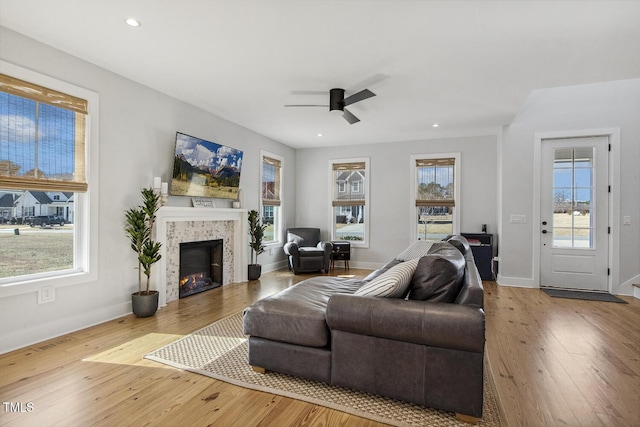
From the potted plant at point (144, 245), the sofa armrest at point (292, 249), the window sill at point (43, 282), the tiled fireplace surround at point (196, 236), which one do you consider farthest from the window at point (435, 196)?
the window sill at point (43, 282)

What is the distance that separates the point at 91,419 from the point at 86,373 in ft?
2.11

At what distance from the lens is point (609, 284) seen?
4.86 metres

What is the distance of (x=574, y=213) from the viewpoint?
5.04 meters

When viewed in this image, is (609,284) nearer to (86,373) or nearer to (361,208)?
(361,208)

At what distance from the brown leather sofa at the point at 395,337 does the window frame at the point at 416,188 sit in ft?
13.6

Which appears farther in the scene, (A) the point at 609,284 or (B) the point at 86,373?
(A) the point at 609,284

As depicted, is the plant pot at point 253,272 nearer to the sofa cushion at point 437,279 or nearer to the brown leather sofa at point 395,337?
the brown leather sofa at point 395,337

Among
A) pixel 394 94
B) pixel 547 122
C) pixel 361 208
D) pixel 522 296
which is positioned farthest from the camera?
pixel 361 208

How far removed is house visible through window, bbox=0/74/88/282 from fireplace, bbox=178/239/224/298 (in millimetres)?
1413

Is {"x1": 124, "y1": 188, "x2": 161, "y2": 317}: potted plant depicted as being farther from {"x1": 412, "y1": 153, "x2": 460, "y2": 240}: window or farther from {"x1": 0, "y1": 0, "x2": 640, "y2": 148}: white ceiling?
{"x1": 412, "y1": 153, "x2": 460, "y2": 240}: window

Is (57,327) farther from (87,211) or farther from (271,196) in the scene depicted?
(271,196)

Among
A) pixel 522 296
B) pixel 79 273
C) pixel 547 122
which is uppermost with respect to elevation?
pixel 547 122

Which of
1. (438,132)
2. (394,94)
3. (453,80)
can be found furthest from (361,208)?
(453,80)

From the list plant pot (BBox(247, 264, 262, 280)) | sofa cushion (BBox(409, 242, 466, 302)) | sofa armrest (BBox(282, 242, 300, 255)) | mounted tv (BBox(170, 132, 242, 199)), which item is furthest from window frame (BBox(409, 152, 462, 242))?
sofa cushion (BBox(409, 242, 466, 302))
